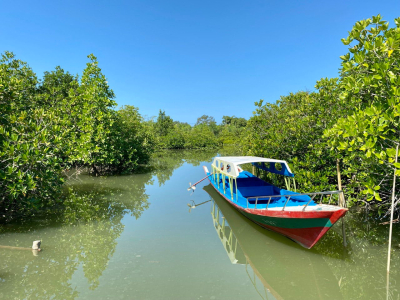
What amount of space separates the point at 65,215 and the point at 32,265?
3.14 m

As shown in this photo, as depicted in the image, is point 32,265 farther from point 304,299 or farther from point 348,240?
point 348,240

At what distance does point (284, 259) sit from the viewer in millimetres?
5219

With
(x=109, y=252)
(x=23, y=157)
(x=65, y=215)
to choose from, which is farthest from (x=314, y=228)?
(x=65, y=215)

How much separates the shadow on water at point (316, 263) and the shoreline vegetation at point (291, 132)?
924mm

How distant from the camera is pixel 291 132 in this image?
9.09 metres

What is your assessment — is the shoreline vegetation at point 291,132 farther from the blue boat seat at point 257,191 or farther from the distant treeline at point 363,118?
the blue boat seat at point 257,191

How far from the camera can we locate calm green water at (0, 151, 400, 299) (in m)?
4.12

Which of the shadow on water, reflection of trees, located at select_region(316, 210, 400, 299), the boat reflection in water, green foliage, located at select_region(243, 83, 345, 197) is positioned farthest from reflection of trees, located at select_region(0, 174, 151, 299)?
green foliage, located at select_region(243, 83, 345, 197)

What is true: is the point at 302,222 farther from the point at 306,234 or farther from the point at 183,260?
the point at 183,260

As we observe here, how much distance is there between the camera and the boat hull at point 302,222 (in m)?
4.67

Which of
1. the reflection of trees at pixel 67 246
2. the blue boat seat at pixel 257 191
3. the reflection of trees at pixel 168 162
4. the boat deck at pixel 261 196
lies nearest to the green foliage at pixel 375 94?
the boat deck at pixel 261 196

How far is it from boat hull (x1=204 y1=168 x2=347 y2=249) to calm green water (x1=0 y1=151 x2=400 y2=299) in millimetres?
393

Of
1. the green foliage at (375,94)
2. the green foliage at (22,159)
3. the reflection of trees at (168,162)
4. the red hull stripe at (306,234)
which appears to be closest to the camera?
the green foliage at (375,94)

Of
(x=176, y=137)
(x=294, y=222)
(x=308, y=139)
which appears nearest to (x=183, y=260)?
(x=294, y=222)
